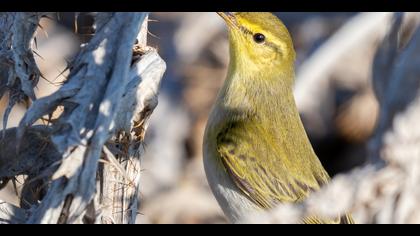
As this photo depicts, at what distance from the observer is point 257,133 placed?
4066 millimetres

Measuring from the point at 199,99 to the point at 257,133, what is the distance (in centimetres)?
252

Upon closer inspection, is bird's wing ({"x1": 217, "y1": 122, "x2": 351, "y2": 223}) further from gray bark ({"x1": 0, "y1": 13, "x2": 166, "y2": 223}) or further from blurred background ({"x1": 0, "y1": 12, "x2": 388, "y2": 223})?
blurred background ({"x1": 0, "y1": 12, "x2": 388, "y2": 223})

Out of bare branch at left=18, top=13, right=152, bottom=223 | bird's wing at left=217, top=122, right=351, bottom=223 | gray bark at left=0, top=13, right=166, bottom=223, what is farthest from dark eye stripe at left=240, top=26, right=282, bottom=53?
bare branch at left=18, top=13, right=152, bottom=223

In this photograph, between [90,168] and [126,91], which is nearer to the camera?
[90,168]

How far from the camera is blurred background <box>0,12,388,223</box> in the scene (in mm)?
5766

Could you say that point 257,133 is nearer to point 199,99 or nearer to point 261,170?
point 261,170

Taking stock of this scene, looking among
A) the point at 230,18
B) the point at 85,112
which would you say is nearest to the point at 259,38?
the point at 230,18

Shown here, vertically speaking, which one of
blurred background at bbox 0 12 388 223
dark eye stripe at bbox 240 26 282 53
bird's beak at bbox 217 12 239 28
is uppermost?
bird's beak at bbox 217 12 239 28

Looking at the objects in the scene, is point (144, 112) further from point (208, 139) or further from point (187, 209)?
point (187, 209)

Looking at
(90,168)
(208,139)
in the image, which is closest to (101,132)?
(90,168)

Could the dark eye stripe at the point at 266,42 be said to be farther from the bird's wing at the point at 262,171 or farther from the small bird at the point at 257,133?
the bird's wing at the point at 262,171

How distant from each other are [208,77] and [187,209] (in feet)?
4.64

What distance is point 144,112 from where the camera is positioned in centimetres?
283

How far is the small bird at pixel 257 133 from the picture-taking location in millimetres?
3918
